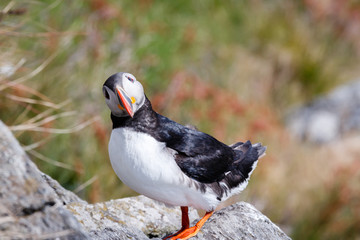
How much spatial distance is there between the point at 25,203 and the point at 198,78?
5.70m

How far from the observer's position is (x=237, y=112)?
6801 mm

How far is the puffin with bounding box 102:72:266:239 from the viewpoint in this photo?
2.50 metres

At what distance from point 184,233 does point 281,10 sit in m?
9.32

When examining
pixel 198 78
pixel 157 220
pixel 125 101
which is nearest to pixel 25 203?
pixel 125 101

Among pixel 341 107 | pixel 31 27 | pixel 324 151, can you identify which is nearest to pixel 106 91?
pixel 31 27

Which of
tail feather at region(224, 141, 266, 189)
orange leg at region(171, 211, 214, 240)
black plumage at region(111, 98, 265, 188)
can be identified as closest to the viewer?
black plumage at region(111, 98, 265, 188)

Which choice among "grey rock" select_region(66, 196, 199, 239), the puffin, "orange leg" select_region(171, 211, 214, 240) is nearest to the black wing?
the puffin

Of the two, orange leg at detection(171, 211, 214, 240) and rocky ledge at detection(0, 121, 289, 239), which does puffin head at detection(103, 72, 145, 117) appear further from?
orange leg at detection(171, 211, 214, 240)

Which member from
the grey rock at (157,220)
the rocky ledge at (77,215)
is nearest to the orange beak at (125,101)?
the rocky ledge at (77,215)

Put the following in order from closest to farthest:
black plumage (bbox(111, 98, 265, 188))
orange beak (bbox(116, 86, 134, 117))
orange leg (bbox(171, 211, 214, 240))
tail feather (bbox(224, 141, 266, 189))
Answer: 1. orange beak (bbox(116, 86, 134, 117))
2. black plumage (bbox(111, 98, 265, 188))
3. orange leg (bbox(171, 211, 214, 240))
4. tail feather (bbox(224, 141, 266, 189))

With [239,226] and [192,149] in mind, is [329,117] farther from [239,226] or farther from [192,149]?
[192,149]

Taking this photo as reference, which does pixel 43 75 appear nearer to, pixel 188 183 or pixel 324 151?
pixel 188 183

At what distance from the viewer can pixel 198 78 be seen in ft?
24.7

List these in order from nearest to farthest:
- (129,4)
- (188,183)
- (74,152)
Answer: (188,183) → (74,152) → (129,4)
